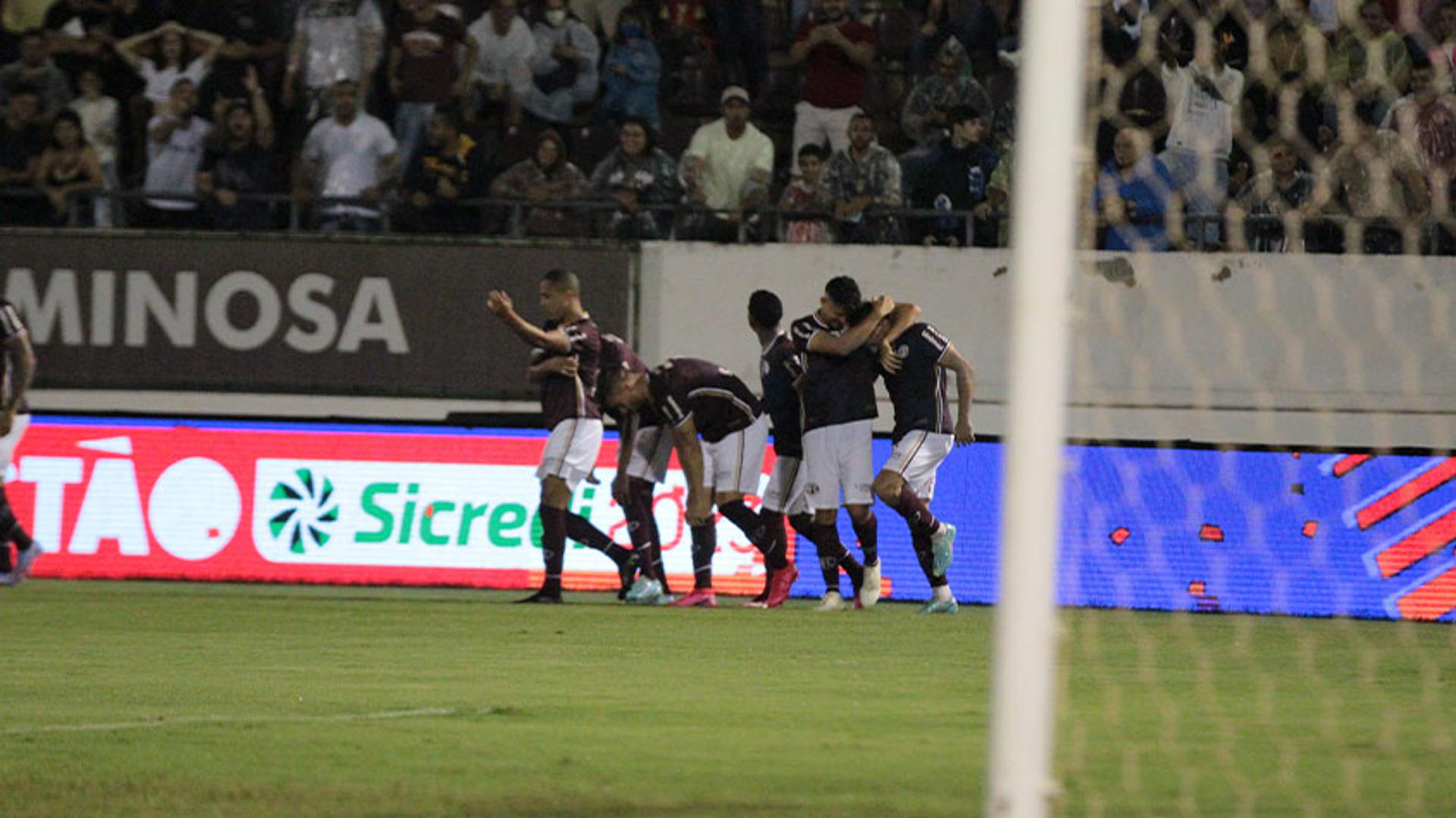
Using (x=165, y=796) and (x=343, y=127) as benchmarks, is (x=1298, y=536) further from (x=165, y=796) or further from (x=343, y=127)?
(x=165, y=796)

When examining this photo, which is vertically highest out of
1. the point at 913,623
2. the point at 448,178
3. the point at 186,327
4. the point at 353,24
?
the point at 353,24

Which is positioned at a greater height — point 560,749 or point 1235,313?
point 1235,313

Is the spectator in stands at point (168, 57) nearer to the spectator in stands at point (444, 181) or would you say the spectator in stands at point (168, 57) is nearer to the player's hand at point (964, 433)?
the spectator in stands at point (444, 181)

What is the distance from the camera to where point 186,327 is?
57.1ft

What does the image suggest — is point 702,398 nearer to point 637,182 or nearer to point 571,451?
point 571,451

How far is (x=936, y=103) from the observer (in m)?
16.8

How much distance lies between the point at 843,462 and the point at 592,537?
5.86 ft

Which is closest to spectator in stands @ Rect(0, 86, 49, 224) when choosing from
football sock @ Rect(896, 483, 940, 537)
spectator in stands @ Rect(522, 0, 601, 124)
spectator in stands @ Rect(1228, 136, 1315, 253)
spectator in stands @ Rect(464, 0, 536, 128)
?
spectator in stands @ Rect(464, 0, 536, 128)

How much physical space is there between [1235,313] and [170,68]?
8092 millimetres

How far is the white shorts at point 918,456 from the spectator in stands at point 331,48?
6213mm

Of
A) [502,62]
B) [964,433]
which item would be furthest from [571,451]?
[502,62]

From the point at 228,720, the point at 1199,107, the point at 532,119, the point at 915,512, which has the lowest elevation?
the point at 228,720

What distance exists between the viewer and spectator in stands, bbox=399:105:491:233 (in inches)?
674

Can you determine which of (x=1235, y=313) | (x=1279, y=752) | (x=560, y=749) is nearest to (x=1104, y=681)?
(x=1279, y=752)
